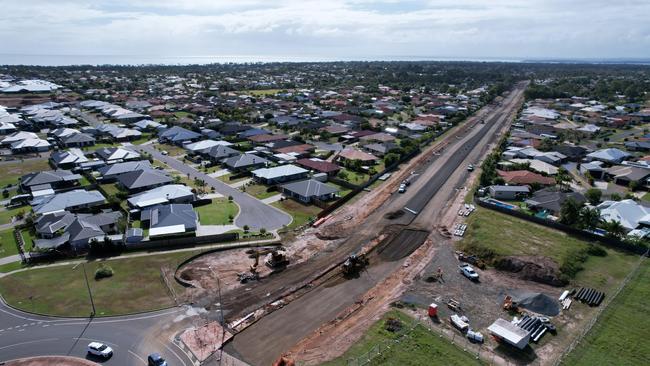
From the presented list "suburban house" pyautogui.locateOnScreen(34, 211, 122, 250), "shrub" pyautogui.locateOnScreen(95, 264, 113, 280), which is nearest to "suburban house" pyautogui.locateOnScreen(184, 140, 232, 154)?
"suburban house" pyautogui.locateOnScreen(34, 211, 122, 250)

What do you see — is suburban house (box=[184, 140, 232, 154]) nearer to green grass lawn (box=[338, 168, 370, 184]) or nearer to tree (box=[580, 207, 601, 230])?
green grass lawn (box=[338, 168, 370, 184])

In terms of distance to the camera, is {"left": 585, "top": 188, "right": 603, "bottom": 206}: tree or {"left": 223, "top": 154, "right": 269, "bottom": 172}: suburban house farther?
{"left": 223, "top": 154, "right": 269, "bottom": 172}: suburban house

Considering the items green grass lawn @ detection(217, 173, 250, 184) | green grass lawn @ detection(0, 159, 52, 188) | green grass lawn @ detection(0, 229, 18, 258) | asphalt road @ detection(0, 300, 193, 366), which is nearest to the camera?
asphalt road @ detection(0, 300, 193, 366)

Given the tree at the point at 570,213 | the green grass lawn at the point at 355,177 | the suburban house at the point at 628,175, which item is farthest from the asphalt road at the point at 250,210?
the suburban house at the point at 628,175

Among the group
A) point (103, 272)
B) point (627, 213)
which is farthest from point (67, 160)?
point (627, 213)

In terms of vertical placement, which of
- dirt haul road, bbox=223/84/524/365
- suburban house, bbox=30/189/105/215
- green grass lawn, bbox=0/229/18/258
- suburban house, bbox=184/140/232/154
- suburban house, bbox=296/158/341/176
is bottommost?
dirt haul road, bbox=223/84/524/365

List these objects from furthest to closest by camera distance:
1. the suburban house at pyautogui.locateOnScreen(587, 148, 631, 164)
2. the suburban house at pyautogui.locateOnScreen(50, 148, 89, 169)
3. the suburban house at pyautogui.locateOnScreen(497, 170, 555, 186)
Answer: the suburban house at pyautogui.locateOnScreen(587, 148, 631, 164) < the suburban house at pyautogui.locateOnScreen(50, 148, 89, 169) < the suburban house at pyautogui.locateOnScreen(497, 170, 555, 186)
